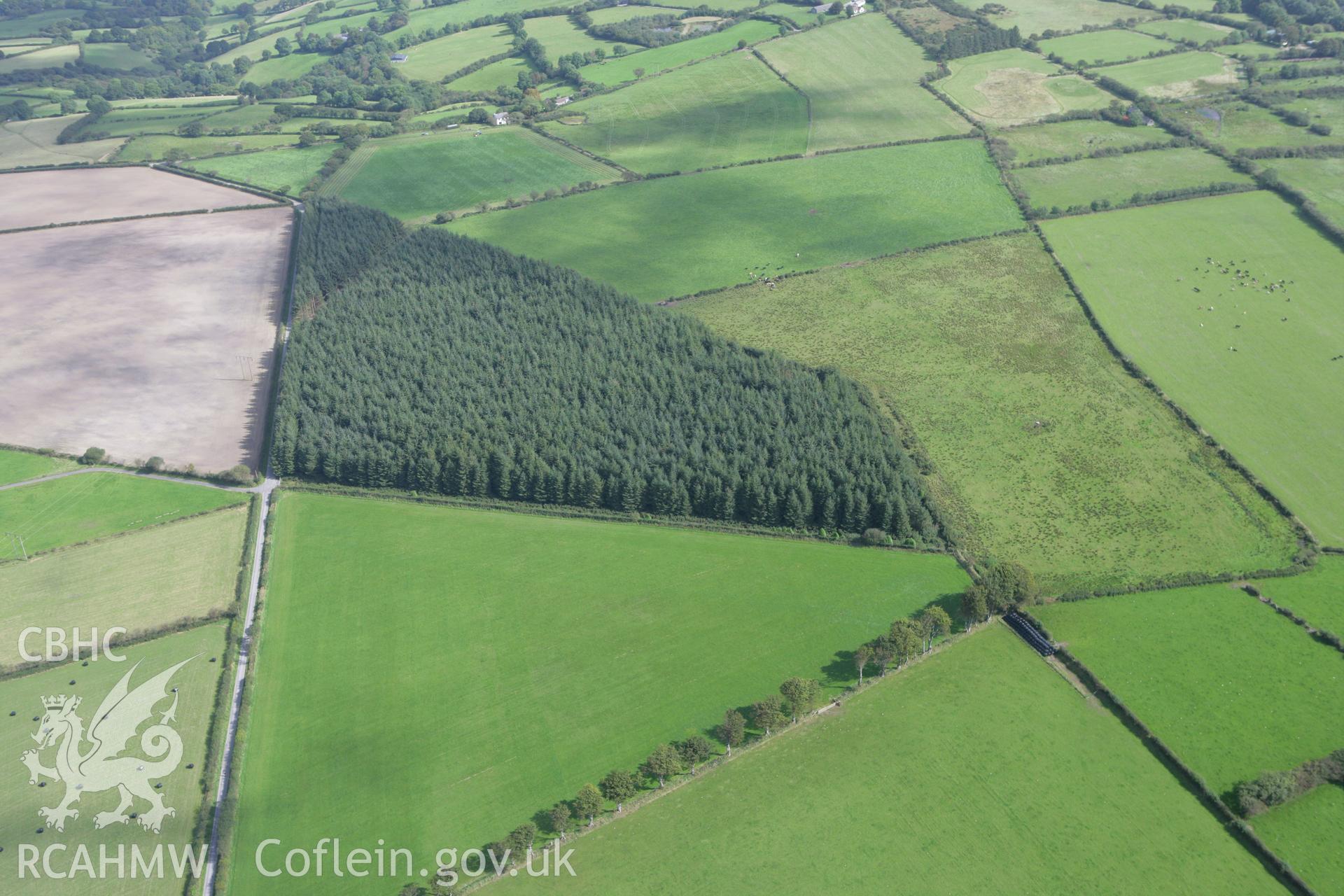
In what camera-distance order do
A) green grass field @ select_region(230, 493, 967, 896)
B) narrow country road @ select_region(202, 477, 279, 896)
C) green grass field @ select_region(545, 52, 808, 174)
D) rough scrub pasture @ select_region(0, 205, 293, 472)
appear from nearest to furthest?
1. narrow country road @ select_region(202, 477, 279, 896)
2. green grass field @ select_region(230, 493, 967, 896)
3. rough scrub pasture @ select_region(0, 205, 293, 472)
4. green grass field @ select_region(545, 52, 808, 174)

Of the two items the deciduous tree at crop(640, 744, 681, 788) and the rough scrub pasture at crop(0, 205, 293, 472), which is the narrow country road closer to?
the rough scrub pasture at crop(0, 205, 293, 472)

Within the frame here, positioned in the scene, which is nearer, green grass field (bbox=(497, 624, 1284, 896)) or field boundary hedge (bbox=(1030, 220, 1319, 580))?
green grass field (bbox=(497, 624, 1284, 896))

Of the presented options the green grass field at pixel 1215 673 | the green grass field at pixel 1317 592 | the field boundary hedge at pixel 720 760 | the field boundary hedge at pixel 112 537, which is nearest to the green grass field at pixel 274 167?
the field boundary hedge at pixel 112 537

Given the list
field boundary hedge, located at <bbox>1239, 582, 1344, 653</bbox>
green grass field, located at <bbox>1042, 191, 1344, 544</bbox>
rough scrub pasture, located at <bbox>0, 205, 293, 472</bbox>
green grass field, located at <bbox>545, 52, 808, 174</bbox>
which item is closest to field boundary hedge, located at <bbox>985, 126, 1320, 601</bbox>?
green grass field, located at <bbox>1042, 191, 1344, 544</bbox>

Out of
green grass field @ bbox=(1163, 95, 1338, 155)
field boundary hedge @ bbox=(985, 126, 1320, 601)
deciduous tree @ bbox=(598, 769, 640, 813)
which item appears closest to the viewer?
deciduous tree @ bbox=(598, 769, 640, 813)

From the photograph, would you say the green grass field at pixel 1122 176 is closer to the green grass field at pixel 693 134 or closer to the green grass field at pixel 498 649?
the green grass field at pixel 693 134

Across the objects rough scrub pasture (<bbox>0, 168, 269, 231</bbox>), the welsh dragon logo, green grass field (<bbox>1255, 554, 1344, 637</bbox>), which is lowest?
green grass field (<bbox>1255, 554, 1344, 637</bbox>)

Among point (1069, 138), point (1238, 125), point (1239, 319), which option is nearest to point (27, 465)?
point (1239, 319)

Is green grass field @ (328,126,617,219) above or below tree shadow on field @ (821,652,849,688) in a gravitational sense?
above
